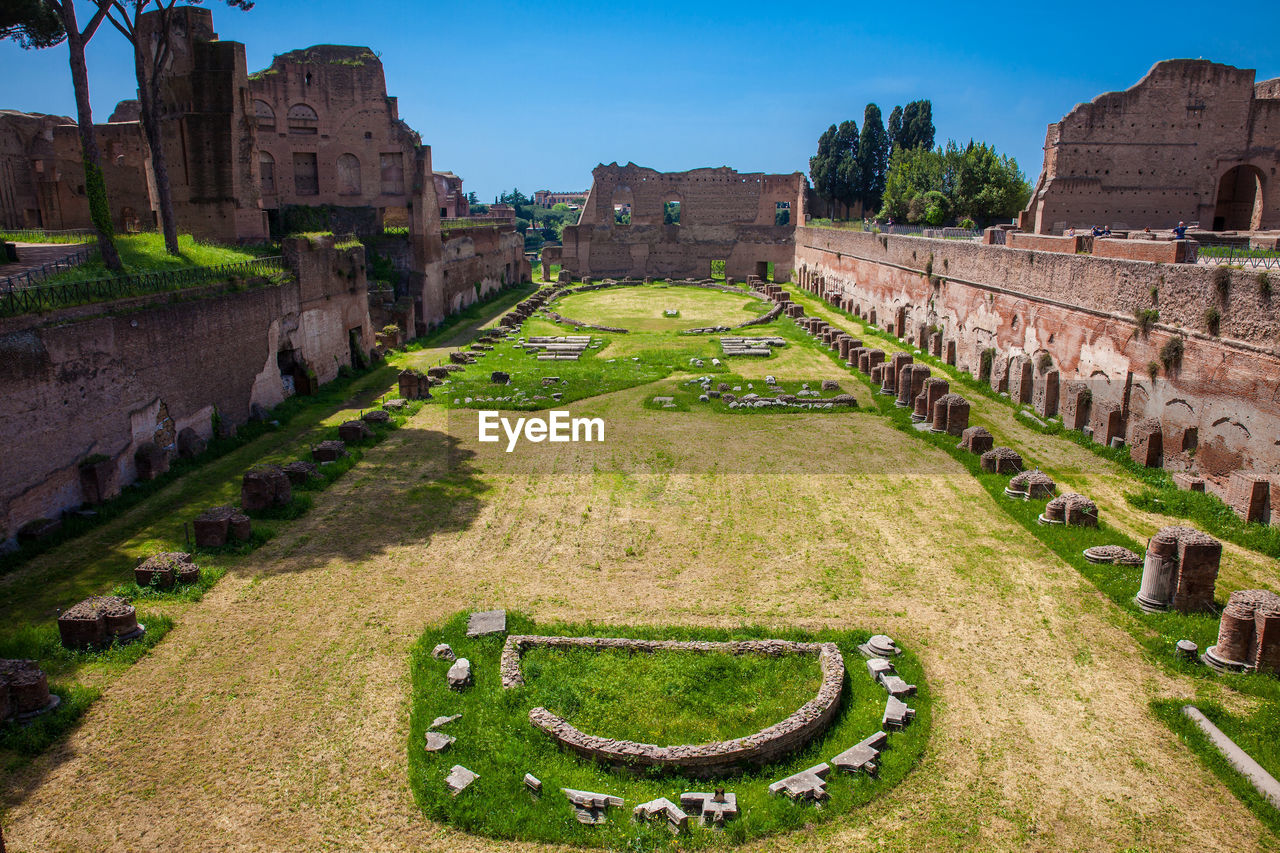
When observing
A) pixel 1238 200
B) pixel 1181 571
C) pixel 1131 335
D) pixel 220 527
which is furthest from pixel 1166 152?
pixel 220 527

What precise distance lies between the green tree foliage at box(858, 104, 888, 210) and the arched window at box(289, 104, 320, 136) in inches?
1187

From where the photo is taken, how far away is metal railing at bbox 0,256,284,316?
10.7 m

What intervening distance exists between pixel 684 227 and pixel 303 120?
77.6 ft

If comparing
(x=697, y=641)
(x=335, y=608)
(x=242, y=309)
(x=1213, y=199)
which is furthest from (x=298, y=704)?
(x=1213, y=199)

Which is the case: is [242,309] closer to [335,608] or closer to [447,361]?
[447,361]

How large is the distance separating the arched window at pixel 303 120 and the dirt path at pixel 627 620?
72.5 feet

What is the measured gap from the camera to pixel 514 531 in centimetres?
1095

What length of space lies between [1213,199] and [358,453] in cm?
2714

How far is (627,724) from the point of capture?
674cm

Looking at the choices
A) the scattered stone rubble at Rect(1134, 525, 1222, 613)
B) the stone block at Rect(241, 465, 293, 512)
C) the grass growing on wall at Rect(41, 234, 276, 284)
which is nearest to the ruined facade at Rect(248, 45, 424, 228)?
the grass growing on wall at Rect(41, 234, 276, 284)

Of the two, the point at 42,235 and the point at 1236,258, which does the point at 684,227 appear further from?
the point at 1236,258

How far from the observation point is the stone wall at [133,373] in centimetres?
1027

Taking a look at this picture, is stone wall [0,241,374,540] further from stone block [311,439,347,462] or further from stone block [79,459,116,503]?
stone block [311,439,347,462]

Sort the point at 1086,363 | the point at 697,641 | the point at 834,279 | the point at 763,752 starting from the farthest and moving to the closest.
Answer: the point at 834,279 < the point at 1086,363 < the point at 697,641 < the point at 763,752
